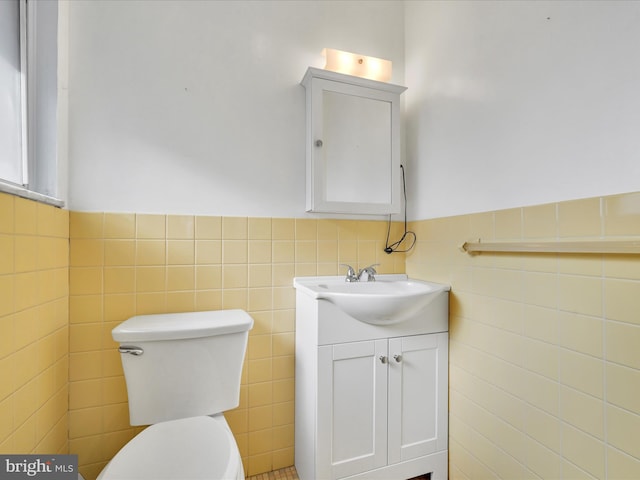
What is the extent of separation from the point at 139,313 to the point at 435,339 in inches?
51.3

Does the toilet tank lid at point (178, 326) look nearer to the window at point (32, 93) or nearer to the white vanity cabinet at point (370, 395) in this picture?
the white vanity cabinet at point (370, 395)

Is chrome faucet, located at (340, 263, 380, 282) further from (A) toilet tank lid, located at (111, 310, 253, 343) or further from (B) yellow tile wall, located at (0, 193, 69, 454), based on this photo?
(B) yellow tile wall, located at (0, 193, 69, 454)

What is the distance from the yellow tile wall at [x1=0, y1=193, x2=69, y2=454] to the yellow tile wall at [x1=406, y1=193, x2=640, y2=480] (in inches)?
61.9

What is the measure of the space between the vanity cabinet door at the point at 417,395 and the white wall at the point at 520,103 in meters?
0.65

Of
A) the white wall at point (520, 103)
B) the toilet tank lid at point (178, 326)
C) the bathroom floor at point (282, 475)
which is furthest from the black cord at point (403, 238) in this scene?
the bathroom floor at point (282, 475)

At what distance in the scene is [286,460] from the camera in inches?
57.4

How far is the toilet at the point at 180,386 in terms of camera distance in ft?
2.89

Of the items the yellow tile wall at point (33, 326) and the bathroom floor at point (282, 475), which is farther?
the bathroom floor at point (282, 475)

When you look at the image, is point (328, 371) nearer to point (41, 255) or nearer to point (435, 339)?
point (435, 339)

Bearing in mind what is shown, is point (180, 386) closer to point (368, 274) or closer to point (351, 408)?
point (351, 408)

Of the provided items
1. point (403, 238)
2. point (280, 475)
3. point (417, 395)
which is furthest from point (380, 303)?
point (280, 475)

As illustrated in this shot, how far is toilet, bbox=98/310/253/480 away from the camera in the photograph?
880mm

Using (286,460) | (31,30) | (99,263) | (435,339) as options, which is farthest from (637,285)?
(31,30)

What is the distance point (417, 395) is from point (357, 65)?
64.7 inches
